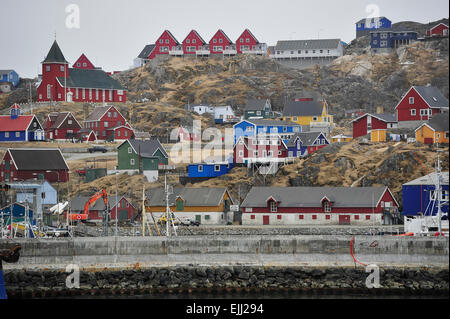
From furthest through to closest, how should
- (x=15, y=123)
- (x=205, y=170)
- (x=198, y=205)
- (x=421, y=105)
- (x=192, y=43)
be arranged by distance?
(x=192, y=43)
(x=15, y=123)
(x=421, y=105)
(x=205, y=170)
(x=198, y=205)

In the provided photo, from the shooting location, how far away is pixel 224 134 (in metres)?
117

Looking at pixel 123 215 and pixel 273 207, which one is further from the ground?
pixel 273 207

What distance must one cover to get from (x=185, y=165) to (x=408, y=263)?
4574cm

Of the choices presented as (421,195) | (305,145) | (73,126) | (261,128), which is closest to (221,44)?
(73,126)

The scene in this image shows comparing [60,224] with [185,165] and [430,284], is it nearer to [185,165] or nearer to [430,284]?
[185,165]

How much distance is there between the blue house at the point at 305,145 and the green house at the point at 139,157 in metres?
14.1

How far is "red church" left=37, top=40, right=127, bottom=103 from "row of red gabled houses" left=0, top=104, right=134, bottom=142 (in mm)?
11409

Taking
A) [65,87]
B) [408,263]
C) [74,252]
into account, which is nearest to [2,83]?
[65,87]

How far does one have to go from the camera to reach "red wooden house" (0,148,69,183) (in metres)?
89.5

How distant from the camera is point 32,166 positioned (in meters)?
90.0

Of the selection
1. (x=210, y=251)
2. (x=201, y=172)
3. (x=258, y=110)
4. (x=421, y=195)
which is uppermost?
(x=258, y=110)

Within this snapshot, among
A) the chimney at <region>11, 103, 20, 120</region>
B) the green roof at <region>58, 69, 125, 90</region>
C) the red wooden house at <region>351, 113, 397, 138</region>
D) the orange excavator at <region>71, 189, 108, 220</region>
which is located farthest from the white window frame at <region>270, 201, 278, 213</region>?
the green roof at <region>58, 69, 125, 90</region>

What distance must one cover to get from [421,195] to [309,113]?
51.6m

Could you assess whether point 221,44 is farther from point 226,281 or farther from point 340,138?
point 226,281
